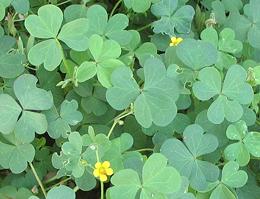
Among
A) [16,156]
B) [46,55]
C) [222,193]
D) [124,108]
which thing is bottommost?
[222,193]

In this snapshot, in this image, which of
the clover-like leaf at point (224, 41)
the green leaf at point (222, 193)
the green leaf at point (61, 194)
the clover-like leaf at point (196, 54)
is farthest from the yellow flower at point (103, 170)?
the clover-like leaf at point (224, 41)

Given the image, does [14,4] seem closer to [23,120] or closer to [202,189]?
[23,120]

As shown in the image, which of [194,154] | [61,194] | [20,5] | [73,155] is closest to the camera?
[61,194]

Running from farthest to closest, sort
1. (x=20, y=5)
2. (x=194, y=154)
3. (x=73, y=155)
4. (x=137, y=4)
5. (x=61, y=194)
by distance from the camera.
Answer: (x=137, y=4), (x=20, y=5), (x=194, y=154), (x=73, y=155), (x=61, y=194)

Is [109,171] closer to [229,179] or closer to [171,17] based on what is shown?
[229,179]

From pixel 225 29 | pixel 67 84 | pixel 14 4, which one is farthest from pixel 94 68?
pixel 225 29

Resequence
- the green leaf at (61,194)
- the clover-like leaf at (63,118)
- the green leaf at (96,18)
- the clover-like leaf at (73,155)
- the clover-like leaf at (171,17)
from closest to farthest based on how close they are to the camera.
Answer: the green leaf at (61,194)
the clover-like leaf at (73,155)
the clover-like leaf at (63,118)
the green leaf at (96,18)
the clover-like leaf at (171,17)

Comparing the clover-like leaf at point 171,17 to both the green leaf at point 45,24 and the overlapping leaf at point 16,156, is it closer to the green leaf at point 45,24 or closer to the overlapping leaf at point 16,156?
the green leaf at point 45,24

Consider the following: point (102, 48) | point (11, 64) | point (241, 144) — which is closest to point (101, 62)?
point (102, 48)
